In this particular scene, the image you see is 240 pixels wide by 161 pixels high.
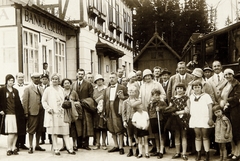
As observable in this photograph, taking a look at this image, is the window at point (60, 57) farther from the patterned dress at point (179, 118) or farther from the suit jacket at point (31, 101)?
the patterned dress at point (179, 118)

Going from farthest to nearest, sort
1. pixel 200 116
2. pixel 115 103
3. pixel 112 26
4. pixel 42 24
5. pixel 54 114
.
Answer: pixel 112 26, pixel 42 24, pixel 115 103, pixel 54 114, pixel 200 116

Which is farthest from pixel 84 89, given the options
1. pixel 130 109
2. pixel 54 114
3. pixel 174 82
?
pixel 174 82

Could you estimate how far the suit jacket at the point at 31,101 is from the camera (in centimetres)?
862

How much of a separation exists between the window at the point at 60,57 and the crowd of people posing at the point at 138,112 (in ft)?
23.2

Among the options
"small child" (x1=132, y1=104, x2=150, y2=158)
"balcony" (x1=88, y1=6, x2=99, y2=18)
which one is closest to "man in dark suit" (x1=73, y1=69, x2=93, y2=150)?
"small child" (x1=132, y1=104, x2=150, y2=158)

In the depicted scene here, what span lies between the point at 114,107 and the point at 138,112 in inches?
37.3

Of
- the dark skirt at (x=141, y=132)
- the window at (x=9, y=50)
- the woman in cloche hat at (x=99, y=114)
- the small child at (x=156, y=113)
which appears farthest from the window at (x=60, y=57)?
the dark skirt at (x=141, y=132)

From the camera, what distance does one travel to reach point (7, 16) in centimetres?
1309

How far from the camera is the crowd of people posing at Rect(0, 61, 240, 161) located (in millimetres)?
7188

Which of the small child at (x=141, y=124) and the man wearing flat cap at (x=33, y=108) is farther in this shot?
the man wearing flat cap at (x=33, y=108)

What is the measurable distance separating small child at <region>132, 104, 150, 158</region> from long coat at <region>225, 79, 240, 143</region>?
1701 mm

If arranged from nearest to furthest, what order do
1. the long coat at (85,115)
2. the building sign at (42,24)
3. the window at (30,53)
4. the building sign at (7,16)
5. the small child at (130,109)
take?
the small child at (130,109) → the long coat at (85,115) → the building sign at (7,16) → the window at (30,53) → the building sign at (42,24)

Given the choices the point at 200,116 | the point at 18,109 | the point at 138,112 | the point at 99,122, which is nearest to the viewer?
the point at 200,116

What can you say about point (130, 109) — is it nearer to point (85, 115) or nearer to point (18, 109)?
point (85, 115)
